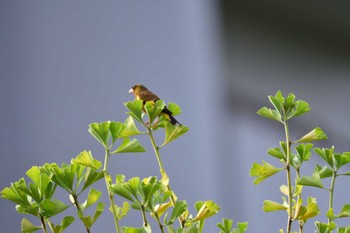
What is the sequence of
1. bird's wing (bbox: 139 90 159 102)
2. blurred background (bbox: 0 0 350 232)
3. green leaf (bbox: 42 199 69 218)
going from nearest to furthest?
green leaf (bbox: 42 199 69 218), bird's wing (bbox: 139 90 159 102), blurred background (bbox: 0 0 350 232)

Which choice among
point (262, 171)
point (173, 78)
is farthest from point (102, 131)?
point (173, 78)

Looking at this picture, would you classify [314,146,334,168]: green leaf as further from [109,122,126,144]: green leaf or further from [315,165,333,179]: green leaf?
[109,122,126,144]: green leaf

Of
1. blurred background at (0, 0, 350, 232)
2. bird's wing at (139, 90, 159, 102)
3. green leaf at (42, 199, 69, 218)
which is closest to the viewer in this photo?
green leaf at (42, 199, 69, 218)

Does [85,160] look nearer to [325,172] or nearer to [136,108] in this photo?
[136,108]

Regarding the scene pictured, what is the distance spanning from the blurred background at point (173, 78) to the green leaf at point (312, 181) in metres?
1.76

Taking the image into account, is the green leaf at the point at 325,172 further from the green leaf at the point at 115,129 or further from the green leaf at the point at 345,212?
the green leaf at the point at 115,129

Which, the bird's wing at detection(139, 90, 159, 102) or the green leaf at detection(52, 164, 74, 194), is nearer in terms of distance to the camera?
the green leaf at detection(52, 164, 74, 194)

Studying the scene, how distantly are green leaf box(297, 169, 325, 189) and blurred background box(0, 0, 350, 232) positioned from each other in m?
1.76

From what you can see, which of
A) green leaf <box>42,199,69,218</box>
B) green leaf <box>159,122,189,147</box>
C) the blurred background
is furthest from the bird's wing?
the blurred background

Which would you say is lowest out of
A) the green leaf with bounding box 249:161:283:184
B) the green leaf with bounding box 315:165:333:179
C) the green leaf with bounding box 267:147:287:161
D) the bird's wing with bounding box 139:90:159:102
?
the green leaf with bounding box 315:165:333:179

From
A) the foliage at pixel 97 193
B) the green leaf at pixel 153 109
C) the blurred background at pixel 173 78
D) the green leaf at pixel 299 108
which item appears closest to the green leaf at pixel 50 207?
the foliage at pixel 97 193

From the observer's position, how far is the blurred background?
95.4 inches

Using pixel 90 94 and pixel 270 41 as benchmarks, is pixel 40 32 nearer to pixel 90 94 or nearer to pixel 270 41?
pixel 90 94

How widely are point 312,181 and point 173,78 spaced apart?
202cm
